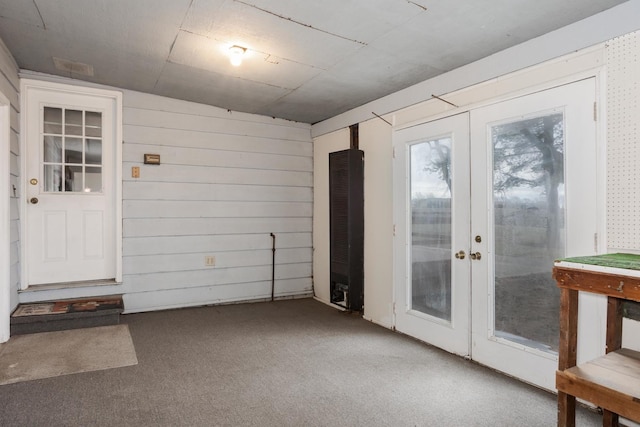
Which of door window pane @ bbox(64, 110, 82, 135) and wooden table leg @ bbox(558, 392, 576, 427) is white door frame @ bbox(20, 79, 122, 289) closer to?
door window pane @ bbox(64, 110, 82, 135)

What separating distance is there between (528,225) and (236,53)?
2493mm

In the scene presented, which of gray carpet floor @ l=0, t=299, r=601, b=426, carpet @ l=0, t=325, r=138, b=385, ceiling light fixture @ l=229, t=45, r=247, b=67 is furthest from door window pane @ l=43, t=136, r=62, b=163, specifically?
ceiling light fixture @ l=229, t=45, r=247, b=67

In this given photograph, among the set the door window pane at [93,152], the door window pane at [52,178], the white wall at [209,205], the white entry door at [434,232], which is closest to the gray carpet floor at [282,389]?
the white entry door at [434,232]

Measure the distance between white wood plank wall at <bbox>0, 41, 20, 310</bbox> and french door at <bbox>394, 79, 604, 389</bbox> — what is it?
3.51m

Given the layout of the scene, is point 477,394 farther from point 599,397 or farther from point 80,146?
point 80,146

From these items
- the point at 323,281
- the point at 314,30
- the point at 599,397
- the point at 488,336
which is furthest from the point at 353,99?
the point at 599,397

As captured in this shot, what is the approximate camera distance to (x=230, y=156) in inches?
185

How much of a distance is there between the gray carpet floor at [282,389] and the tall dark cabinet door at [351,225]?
0.66 m

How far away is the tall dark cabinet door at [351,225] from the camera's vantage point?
4145mm

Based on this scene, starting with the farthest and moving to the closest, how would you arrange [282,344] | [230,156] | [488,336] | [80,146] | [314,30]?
[230,156]
[80,146]
[282,344]
[488,336]
[314,30]

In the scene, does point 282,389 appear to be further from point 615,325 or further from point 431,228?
point 615,325

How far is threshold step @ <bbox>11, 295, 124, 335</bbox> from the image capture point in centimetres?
344

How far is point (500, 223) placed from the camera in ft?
9.18

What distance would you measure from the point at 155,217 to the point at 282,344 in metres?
2.11
